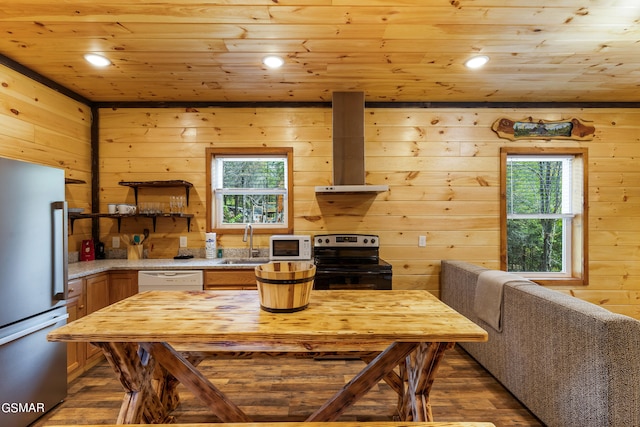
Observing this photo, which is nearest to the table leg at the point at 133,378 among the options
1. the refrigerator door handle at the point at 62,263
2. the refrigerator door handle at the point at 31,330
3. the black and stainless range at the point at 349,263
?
the refrigerator door handle at the point at 31,330

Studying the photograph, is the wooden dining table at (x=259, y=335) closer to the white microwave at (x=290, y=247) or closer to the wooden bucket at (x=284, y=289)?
the wooden bucket at (x=284, y=289)

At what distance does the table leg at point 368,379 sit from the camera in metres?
1.52

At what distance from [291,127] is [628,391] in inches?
125

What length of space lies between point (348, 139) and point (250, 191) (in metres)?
1.23

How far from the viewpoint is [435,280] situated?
3463mm

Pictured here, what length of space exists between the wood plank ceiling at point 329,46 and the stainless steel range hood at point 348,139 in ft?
0.43

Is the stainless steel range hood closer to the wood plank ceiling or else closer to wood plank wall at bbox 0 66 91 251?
the wood plank ceiling

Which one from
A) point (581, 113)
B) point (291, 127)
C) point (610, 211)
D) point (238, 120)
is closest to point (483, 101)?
point (581, 113)

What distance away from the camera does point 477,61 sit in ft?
8.36

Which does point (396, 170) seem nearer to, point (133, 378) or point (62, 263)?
point (133, 378)

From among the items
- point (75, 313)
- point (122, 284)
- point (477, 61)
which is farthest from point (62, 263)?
point (477, 61)

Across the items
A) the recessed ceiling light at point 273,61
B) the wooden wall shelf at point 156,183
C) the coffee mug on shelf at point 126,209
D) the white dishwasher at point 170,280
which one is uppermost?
the recessed ceiling light at point 273,61

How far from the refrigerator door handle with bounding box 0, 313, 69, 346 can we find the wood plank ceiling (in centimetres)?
191

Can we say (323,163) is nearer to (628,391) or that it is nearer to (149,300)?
(149,300)
